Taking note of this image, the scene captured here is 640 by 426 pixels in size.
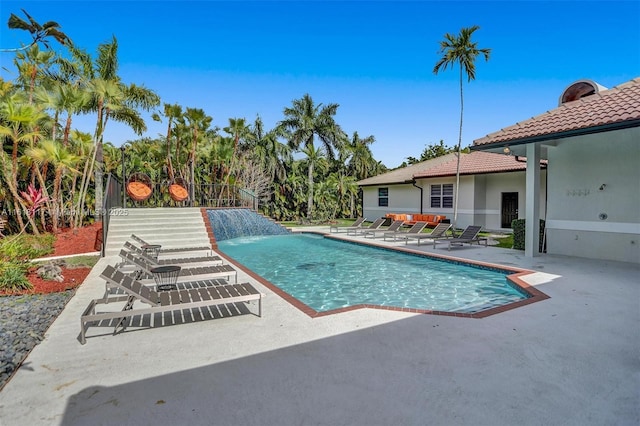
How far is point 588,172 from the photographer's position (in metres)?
9.99

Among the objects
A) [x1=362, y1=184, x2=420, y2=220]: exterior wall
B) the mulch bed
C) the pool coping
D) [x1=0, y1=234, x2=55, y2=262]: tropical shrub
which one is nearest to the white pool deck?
the pool coping

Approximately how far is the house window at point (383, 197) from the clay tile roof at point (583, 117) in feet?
49.9

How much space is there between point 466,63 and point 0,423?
67.9ft

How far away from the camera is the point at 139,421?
2701 mm

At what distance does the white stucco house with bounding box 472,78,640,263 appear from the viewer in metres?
9.02

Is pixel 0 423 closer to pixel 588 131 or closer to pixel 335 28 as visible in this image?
pixel 588 131

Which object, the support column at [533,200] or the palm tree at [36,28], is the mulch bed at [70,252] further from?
the support column at [533,200]

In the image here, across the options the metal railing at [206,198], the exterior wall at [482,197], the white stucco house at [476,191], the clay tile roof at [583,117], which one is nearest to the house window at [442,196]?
the white stucco house at [476,191]

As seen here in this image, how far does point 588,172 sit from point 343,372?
10343mm

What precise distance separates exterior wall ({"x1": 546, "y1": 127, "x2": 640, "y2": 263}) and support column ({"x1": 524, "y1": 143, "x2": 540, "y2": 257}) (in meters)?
0.78

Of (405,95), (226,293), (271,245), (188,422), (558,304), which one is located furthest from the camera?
(405,95)

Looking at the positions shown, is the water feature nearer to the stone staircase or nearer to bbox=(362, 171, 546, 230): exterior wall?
the stone staircase

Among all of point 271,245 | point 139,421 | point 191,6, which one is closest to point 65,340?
point 139,421

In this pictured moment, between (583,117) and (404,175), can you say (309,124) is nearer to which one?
(404,175)
